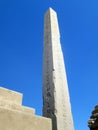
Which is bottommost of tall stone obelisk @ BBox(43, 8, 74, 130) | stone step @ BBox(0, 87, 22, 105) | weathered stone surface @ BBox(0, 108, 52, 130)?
weathered stone surface @ BBox(0, 108, 52, 130)

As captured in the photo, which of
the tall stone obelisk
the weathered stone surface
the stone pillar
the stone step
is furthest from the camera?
the stone pillar

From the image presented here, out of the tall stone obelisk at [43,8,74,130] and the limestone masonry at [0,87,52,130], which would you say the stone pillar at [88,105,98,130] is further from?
the limestone masonry at [0,87,52,130]

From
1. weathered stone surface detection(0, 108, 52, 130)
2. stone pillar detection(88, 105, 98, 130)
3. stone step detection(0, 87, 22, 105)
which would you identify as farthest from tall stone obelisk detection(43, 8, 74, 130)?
stone step detection(0, 87, 22, 105)

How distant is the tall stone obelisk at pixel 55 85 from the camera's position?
4593 millimetres

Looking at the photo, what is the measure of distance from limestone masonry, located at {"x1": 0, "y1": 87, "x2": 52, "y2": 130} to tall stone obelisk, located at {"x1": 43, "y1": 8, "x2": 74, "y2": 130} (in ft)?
4.20

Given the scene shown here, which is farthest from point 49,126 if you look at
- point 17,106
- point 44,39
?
point 44,39

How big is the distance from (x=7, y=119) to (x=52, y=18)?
5346 mm

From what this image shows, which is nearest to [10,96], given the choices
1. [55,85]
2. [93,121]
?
[55,85]

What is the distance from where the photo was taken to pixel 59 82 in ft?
17.5

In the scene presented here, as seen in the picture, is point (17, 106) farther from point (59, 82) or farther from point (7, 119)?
point (59, 82)

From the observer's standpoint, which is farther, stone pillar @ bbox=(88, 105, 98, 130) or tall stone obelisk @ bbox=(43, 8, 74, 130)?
stone pillar @ bbox=(88, 105, 98, 130)

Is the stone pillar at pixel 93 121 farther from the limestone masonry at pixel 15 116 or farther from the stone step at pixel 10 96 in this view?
the stone step at pixel 10 96

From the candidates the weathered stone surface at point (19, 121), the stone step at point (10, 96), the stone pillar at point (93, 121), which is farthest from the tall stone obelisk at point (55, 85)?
the stone step at point (10, 96)

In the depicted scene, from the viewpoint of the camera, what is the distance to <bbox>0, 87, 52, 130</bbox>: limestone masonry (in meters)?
2.67
